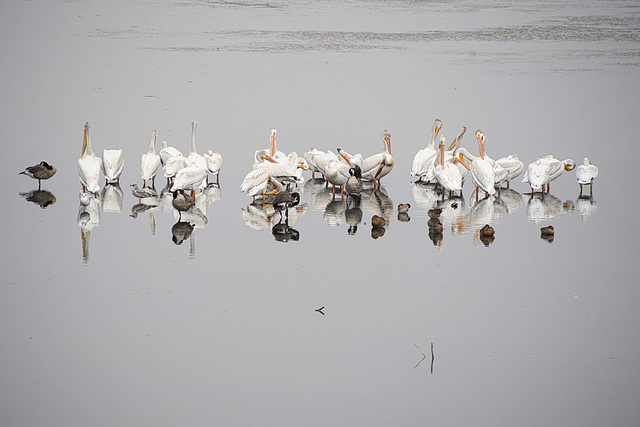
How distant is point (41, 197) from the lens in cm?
1167

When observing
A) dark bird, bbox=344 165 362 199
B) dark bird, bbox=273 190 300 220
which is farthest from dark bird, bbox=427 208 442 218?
dark bird, bbox=273 190 300 220

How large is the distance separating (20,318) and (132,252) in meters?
1.93

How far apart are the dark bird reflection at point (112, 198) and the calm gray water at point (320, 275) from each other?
77mm

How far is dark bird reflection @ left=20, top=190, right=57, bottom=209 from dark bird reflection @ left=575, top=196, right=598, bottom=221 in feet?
21.4

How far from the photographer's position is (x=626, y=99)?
18281mm

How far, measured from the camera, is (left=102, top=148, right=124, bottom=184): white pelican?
12289mm

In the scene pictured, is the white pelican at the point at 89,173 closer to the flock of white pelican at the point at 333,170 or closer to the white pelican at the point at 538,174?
the flock of white pelican at the point at 333,170

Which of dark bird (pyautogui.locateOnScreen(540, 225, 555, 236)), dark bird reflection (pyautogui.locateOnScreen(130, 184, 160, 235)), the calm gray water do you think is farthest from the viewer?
dark bird reflection (pyautogui.locateOnScreen(130, 184, 160, 235))

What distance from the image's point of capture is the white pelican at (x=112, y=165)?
40.3 ft

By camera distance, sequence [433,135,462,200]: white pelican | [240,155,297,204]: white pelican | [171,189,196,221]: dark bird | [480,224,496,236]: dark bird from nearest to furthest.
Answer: [480,224,496,236]: dark bird, [171,189,196,221]: dark bird, [240,155,297,204]: white pelican, [433,135,462,200]: white pelican

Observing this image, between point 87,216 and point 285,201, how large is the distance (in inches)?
91.8

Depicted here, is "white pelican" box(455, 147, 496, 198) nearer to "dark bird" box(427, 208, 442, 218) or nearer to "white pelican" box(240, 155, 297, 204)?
"dark bird" box(427, 208, 442, 218)

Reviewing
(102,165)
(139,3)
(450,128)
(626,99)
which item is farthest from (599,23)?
(102,165)

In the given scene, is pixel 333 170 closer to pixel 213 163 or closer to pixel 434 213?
pixel 213 163
